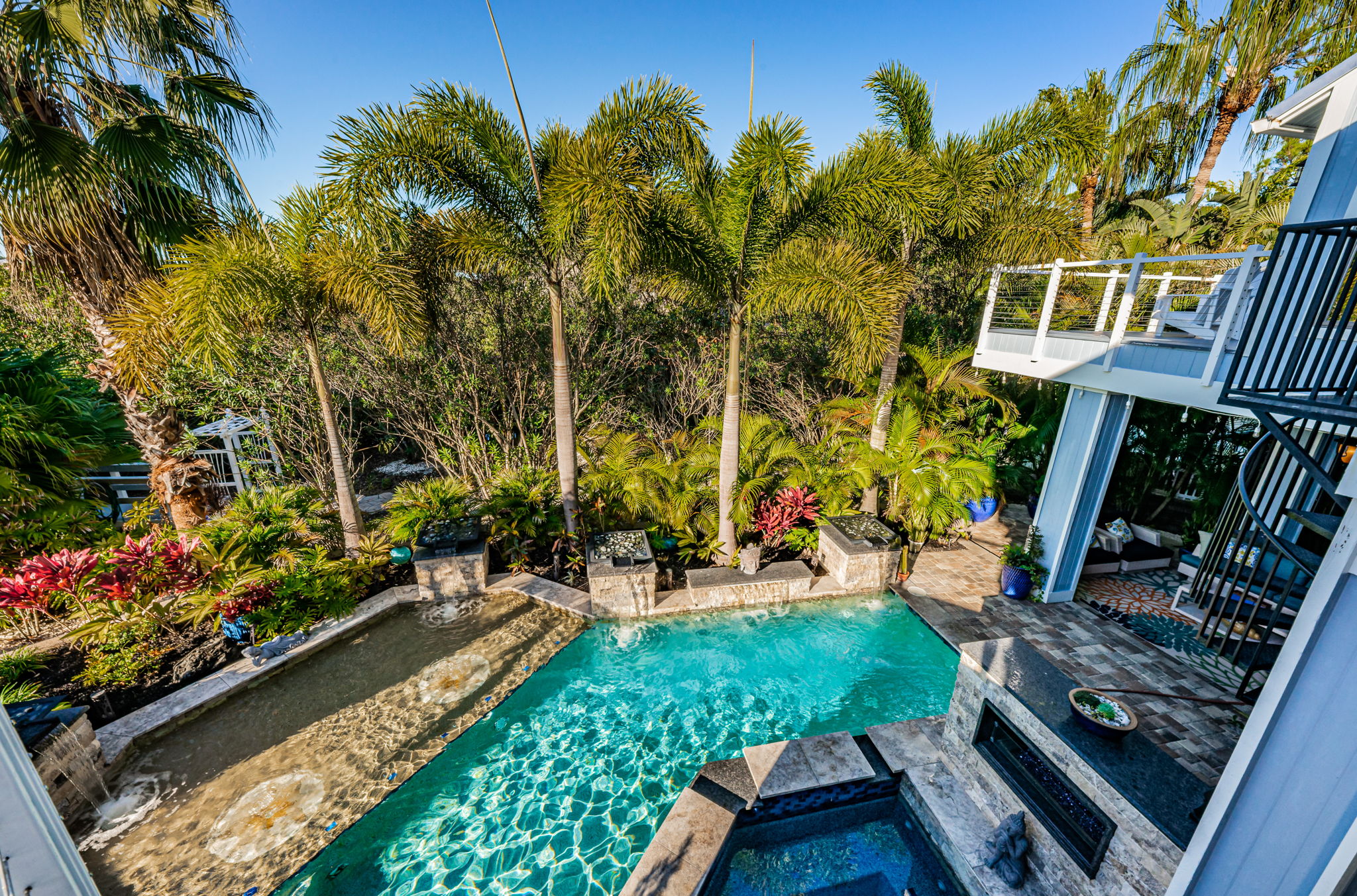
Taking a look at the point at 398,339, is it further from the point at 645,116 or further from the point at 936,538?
the point at 936,538

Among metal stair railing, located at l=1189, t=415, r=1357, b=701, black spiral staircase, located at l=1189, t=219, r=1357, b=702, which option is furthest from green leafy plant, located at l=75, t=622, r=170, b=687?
metal stair railing, located at l=1189, t=415, r=1357, b=701

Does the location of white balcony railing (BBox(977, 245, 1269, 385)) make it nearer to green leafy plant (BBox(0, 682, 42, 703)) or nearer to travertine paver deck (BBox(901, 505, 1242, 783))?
travertine paver deck (BBox(901, 505, 1242, 783))

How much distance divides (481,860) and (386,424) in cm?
938

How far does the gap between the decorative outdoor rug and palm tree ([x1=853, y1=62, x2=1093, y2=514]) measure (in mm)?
4924

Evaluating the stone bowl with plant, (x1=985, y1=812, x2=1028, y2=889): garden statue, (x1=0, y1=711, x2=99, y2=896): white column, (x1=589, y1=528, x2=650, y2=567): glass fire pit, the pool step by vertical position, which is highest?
(x1=0, y1=711, x2=99, y2=896): white column

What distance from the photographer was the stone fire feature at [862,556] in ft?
25.8

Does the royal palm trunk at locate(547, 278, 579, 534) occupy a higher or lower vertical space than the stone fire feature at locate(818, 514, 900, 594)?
higher

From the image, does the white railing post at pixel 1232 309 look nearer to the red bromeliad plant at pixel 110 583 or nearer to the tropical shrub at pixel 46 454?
the red bromeliad plant at pixel 110 583

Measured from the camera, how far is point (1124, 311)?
228 inches

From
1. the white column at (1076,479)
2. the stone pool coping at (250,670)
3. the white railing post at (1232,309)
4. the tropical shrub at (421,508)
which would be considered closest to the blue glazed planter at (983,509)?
the white column at (1076,479)

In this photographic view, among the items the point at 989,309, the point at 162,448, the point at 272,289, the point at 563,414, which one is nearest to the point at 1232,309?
the point at 989,309

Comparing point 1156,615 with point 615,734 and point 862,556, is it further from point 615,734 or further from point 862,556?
point 615,734

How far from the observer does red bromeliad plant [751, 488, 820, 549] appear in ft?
28.3

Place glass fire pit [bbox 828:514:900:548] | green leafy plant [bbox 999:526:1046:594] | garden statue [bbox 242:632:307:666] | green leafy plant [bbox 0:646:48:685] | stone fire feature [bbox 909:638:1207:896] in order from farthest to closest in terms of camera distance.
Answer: glass fire pit [bbox 828:514:900:548] < green leafy plant [bbox 999:526:1046:594] < garden statue [bbox 242:632:307:666] < green leafy plant [bbox 0:646:48:685] < stone fire feature [bbox 909:638:1207:896]
